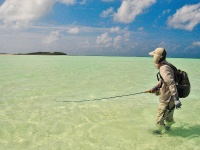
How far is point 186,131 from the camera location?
235 inches

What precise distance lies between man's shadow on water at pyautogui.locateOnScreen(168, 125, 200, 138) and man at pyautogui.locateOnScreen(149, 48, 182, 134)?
0.67 ft

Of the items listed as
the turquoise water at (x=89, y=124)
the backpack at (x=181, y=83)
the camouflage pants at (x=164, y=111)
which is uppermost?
the backpack at (x=181, y=83)

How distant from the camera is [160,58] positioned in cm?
517

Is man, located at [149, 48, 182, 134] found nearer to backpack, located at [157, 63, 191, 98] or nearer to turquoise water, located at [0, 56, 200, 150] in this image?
backpack, located at [157, 63, 191, 98]

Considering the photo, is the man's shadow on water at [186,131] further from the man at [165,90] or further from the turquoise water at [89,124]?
the man at [165,90]

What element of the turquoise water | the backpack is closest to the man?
the backpack

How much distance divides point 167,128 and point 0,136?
375cm

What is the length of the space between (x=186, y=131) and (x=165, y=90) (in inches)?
53.4

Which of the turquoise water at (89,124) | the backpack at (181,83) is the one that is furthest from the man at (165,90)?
the turquoise water at (89,124)

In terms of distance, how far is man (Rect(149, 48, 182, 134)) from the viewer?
4.94 meters

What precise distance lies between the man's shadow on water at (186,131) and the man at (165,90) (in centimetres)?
20

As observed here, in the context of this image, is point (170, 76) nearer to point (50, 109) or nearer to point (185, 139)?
point (185, 139)

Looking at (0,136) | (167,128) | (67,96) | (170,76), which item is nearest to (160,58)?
(170,76)

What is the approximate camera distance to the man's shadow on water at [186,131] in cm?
569
